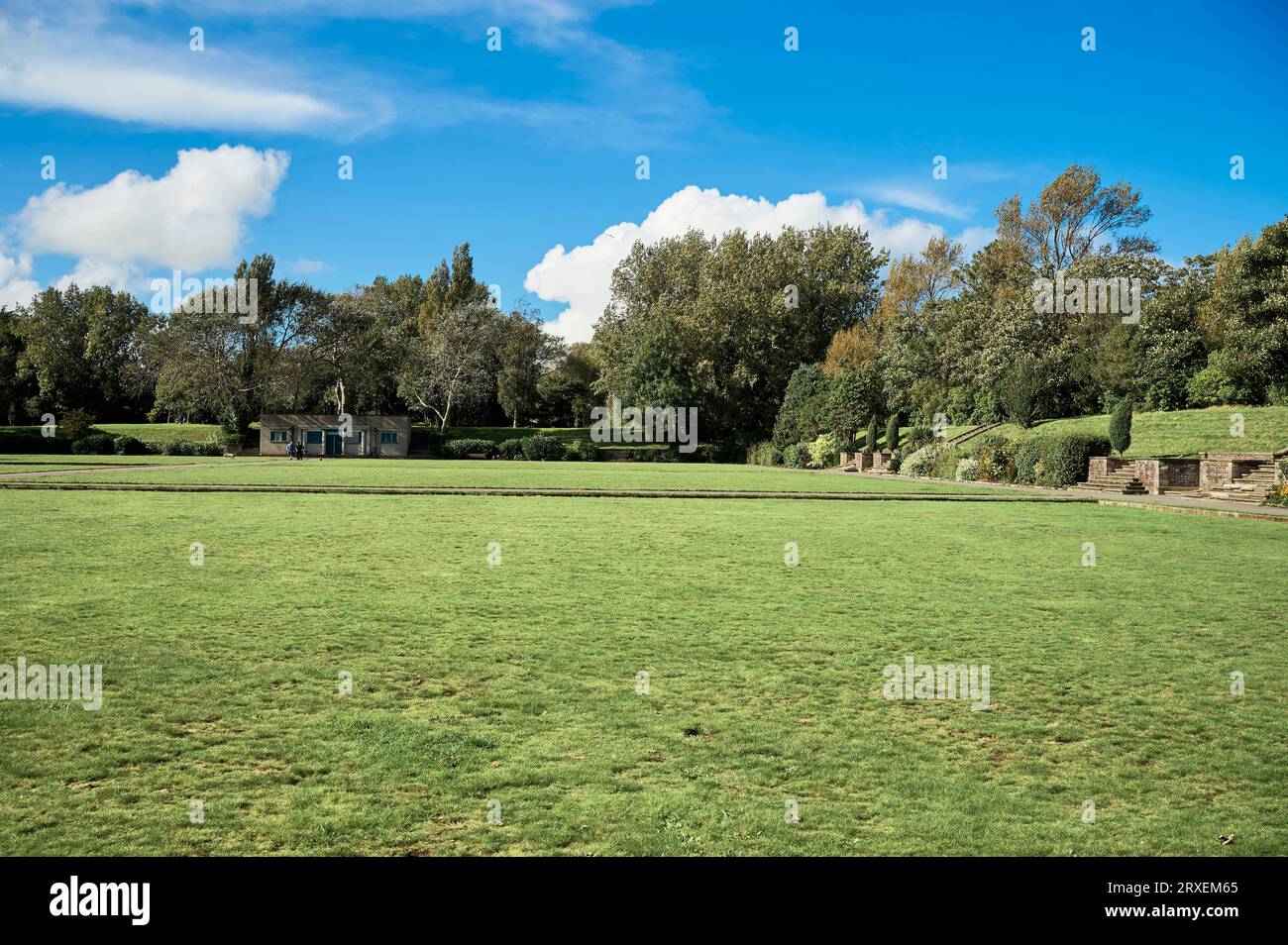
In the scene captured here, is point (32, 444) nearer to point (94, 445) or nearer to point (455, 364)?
point (94, 445)

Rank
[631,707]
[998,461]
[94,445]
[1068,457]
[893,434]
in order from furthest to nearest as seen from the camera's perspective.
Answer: [94,445] < [893,434] < [998,461] < [1068,457] < [631,707]

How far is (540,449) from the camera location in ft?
202

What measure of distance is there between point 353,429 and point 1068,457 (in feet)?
164

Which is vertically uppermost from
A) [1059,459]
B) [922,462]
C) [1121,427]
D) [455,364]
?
[455,364]

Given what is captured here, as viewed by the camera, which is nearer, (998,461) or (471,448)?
(998,461)

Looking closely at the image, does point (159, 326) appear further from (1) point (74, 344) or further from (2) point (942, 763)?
(2) point (942, 763)

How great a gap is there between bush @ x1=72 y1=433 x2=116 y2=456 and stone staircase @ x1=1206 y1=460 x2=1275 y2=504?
55.3m

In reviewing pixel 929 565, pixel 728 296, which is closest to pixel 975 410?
pixel 728 296

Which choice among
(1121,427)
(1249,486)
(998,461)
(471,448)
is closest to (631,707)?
(1249,486)

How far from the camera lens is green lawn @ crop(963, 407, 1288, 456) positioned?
31.9 metres

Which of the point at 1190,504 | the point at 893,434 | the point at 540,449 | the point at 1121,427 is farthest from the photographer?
the point at 540,449

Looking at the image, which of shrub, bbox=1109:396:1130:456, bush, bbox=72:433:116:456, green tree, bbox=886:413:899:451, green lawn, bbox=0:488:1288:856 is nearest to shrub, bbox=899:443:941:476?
green tree, bbox=886:413:899:451
